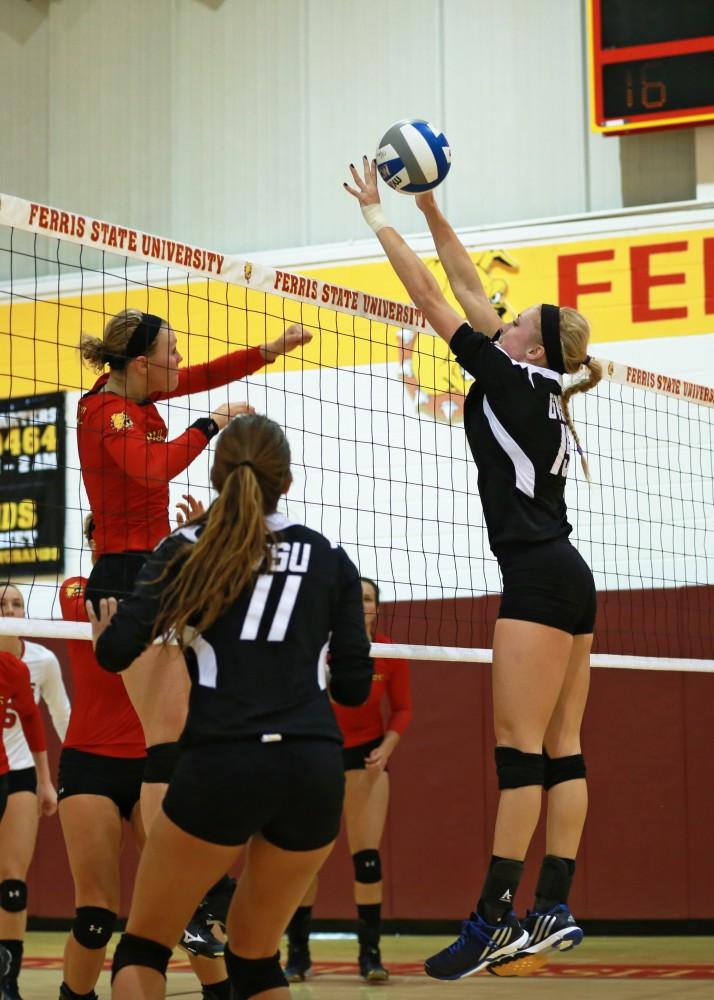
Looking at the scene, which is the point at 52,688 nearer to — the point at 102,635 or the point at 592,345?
the point at 592,345

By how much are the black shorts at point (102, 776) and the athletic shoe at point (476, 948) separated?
162 centimetres

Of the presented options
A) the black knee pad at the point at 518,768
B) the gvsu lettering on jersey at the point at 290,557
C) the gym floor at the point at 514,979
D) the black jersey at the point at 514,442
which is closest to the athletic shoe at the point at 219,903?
the black knee pad at the point at 518,768

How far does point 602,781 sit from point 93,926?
5.38 m

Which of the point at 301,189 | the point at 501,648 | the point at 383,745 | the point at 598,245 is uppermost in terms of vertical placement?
the point at 301,189

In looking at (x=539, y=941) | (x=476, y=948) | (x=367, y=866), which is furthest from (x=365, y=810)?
(x=476, y=948)

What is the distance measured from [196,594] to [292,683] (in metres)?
0.32

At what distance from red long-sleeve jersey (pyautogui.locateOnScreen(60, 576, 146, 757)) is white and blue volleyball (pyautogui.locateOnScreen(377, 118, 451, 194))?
2.02 metres

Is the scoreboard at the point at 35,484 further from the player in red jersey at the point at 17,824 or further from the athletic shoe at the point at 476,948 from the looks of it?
the athletic shoe at the point at 476,948

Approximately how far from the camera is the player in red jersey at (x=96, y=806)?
542cm

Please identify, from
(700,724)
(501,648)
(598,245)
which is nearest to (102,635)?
(501,648)

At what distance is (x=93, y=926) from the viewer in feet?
17.7

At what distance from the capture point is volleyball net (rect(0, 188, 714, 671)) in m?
9.82

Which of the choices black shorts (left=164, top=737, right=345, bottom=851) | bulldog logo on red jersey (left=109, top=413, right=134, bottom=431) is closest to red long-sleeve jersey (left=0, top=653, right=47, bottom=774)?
bulldog logo on red jersey (left=109, top=413, right=134, bottom=431)

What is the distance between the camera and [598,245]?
10.8 metres
